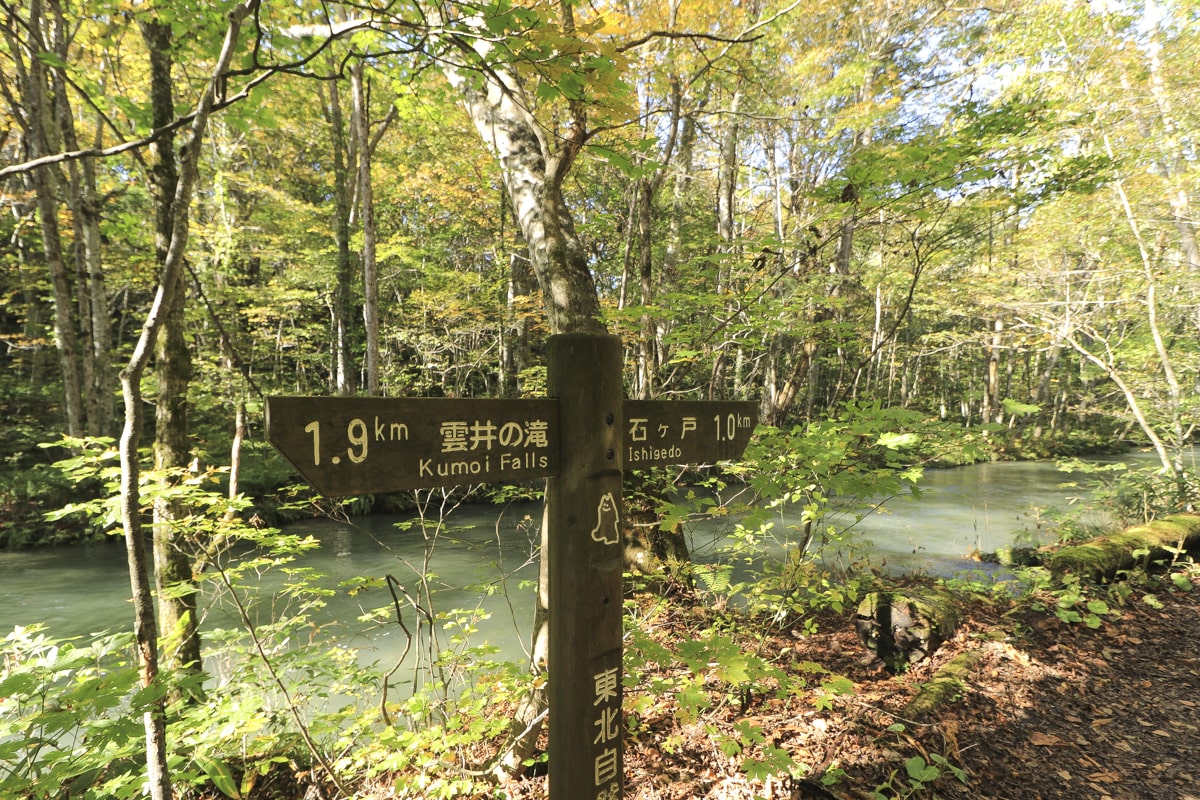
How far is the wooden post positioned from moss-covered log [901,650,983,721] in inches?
77.0

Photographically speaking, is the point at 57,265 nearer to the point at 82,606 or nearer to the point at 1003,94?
the point at 82,606

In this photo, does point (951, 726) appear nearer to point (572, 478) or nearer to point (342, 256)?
point (572, 478)

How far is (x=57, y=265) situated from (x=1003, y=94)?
537 inches

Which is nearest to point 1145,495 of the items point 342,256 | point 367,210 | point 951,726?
point 951,726

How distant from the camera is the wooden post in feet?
4.36

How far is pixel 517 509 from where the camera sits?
33.5 ft

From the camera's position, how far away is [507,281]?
1160 centimetres

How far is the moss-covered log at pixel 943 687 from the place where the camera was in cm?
251

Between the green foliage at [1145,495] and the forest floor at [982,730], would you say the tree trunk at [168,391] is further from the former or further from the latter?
the green foliage at [1145,495]

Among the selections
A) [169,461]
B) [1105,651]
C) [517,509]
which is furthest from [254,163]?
[1105,651]

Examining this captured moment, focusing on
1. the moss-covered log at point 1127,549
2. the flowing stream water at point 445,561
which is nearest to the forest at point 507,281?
the moss-covered log at point 1127,549

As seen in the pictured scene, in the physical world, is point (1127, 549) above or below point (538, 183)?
below

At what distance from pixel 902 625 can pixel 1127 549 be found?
3.27 m

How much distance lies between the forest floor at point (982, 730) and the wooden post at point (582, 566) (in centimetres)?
87
